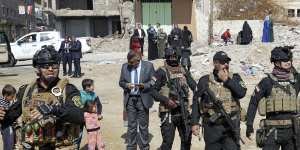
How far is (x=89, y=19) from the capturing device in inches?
1836

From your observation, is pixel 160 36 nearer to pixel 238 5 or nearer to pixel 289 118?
pixel 289 118

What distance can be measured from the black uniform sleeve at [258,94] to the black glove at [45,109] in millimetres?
2628

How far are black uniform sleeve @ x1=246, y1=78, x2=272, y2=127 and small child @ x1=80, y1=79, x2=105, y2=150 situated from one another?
2476 mm

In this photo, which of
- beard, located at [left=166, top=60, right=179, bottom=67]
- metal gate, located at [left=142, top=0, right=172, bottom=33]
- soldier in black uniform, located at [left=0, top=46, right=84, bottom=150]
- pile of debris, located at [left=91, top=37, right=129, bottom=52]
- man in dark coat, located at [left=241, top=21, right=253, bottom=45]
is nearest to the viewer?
soldier in black uniform, located at [left=0, top=46, right=84, bottom=150]

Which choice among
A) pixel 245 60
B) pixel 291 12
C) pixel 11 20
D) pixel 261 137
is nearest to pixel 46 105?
pixel 261 137

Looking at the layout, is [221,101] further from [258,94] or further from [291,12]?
[291,12]

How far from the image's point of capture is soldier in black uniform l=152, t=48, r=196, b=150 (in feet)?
23.5

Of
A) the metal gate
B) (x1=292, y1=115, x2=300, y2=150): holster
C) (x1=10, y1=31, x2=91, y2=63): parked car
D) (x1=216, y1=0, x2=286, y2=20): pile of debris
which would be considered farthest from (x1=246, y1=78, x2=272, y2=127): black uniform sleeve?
(x1=216, y1=0, x2=286, y2=20): pile of debris

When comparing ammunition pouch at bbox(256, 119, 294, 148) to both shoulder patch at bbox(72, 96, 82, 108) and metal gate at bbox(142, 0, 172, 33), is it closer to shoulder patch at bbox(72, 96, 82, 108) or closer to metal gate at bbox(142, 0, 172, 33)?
shoulder patch at bbox(72, 96, 82, 108)

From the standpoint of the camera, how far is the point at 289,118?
5930mm

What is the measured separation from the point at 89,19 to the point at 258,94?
4142cm

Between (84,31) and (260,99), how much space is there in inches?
1638

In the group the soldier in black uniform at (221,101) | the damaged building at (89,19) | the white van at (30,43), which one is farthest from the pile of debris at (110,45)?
the soldier in black uniform at (221,101)

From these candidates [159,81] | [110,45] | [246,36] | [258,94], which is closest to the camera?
[258,94]
